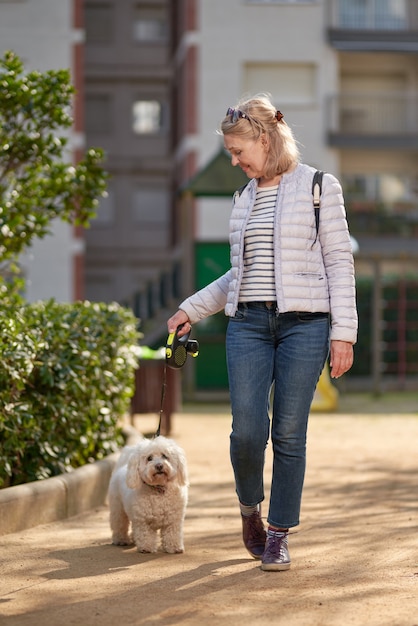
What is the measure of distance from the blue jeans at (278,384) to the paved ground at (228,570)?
445 mm

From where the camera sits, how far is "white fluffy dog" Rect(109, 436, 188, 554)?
21.5 feet

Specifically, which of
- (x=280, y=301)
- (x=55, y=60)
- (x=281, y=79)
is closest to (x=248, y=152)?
(x=280, y=301)

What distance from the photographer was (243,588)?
5500 mm

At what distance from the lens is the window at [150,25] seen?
5009 centimetres

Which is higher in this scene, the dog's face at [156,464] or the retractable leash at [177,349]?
the retractable leash at [177,349]

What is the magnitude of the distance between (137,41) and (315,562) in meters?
45.3

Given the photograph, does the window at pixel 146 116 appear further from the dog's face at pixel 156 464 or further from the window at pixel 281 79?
the dog's face at pixel 156 464

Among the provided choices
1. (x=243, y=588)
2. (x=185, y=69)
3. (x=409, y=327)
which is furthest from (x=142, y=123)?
(x=243, y=588)

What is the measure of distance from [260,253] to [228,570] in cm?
148

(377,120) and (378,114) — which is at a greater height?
(378,114)

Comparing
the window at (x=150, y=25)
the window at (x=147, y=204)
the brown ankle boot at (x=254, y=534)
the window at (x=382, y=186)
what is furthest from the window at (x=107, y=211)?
the brown ankle boot at (x=254, y=534)

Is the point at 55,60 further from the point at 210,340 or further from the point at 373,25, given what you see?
the point at 210,340

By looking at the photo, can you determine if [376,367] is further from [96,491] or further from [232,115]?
[232,115]

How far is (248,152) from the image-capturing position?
5902 millimetres
